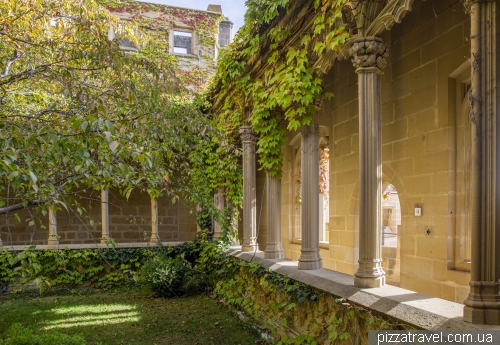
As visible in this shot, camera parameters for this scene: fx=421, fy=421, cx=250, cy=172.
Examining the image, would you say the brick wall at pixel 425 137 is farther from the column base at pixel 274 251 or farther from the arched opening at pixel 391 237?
the arched opening at pixel 391 237

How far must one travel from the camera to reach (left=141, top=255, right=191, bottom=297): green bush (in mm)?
7883

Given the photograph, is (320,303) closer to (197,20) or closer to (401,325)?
(401,325)

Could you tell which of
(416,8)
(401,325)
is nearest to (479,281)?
(401,325)

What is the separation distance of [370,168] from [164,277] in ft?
17.7

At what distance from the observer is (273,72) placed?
219 inches

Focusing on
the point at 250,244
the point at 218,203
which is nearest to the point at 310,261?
the point at 250,244

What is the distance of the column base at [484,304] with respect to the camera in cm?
242

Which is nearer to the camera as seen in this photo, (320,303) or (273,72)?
(320,303)

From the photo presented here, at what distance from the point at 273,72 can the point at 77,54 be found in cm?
253

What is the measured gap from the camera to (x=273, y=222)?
19.9 ft

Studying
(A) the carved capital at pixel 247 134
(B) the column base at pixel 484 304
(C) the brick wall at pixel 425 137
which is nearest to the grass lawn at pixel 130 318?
(C) the brick wall at pixel 425 137

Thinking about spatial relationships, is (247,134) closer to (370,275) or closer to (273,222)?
(273,222)

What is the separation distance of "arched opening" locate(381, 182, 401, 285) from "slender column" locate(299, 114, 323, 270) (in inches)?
96.4

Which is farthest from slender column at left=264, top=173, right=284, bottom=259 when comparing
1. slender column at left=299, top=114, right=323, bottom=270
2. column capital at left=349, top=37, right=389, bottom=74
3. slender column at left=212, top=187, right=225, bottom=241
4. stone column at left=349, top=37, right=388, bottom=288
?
column capital at left=349, top=37, right=389, bottom=74
